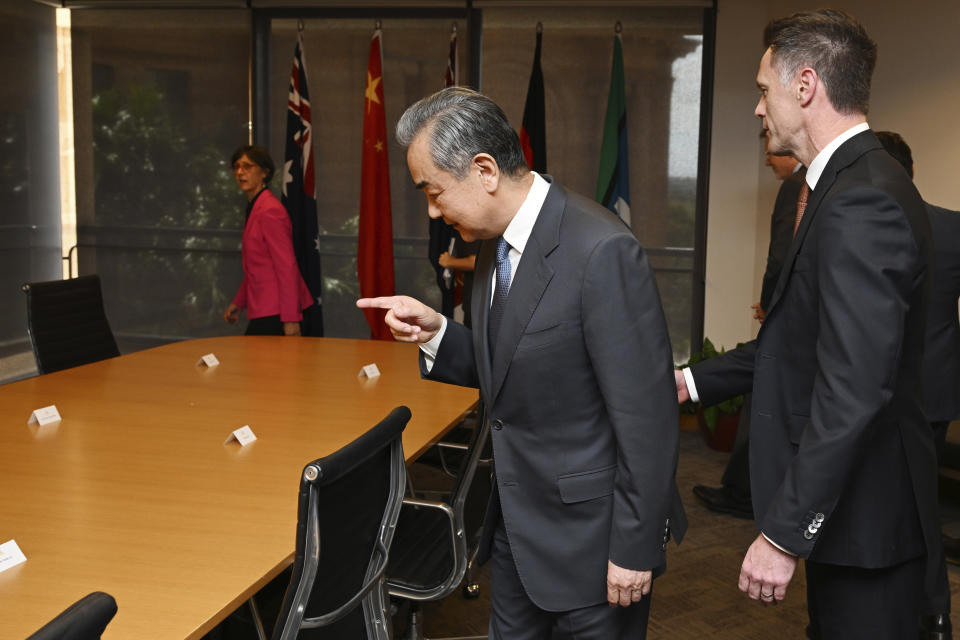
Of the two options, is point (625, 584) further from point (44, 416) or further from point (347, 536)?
point (44, 416)

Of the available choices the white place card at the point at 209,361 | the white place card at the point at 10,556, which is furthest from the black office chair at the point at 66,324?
the white place card at the point at 10,556

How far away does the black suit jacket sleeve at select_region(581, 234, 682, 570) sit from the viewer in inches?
63.6

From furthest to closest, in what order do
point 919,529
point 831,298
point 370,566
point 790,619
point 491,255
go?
point 790,619, point 370,566, point 491,255, point 919,529, point 831,298

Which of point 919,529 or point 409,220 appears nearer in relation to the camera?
point 919,529

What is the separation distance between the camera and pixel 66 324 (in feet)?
13.3

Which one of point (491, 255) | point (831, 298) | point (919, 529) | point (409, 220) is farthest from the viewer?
point (409, 220)

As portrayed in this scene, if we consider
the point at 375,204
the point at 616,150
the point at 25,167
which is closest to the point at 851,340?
the point at 616,150

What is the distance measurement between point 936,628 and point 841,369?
1.94m

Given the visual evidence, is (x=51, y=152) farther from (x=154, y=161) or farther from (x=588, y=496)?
(x=588, y=496)

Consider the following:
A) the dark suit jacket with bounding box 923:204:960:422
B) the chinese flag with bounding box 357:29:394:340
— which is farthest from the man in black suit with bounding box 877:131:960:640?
the chinese flag with bounding box 357:29:394:340

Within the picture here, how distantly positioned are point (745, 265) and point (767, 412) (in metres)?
4.97

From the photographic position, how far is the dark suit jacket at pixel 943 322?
11.3 feet

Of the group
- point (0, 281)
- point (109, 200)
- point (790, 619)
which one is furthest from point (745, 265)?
point (0, 281)

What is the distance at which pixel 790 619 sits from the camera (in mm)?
3316
